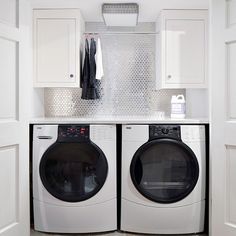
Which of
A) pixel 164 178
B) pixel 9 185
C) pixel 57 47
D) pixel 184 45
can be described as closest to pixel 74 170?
pixel 9 185

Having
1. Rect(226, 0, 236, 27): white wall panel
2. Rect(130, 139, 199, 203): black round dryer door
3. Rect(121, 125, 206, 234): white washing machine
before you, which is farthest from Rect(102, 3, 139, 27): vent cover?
Rect(130, 139, 199, 203): black round dryer door

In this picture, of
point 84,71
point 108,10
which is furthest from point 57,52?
point 108,10

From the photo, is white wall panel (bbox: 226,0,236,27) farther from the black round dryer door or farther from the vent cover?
the black round dryer door

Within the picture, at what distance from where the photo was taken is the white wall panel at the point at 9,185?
6.46 feet

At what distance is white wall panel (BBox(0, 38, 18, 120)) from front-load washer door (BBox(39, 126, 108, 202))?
0.47m

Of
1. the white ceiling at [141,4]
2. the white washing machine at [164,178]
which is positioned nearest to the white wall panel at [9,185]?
the white washing machine at [164,178]

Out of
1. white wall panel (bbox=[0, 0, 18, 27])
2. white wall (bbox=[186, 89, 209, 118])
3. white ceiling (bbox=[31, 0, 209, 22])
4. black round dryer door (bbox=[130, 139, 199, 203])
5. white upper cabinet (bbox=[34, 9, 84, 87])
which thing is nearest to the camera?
white wall panel (bbox=[0, 0, 18, 27])

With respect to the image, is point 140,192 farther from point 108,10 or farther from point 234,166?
point 108,10

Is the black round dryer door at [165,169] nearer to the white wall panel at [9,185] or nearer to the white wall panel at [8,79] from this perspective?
the white wall panel at [9,185]

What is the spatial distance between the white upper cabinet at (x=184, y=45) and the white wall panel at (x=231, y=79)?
0.62 meters

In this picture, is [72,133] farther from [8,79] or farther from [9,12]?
[9,12]

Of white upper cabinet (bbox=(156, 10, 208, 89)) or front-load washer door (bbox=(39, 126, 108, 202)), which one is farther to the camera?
white upper cabinet (bbox=(156, 10, 208, 89))

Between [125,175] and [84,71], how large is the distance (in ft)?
3.66

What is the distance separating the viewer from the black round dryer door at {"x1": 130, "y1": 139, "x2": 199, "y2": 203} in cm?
230
